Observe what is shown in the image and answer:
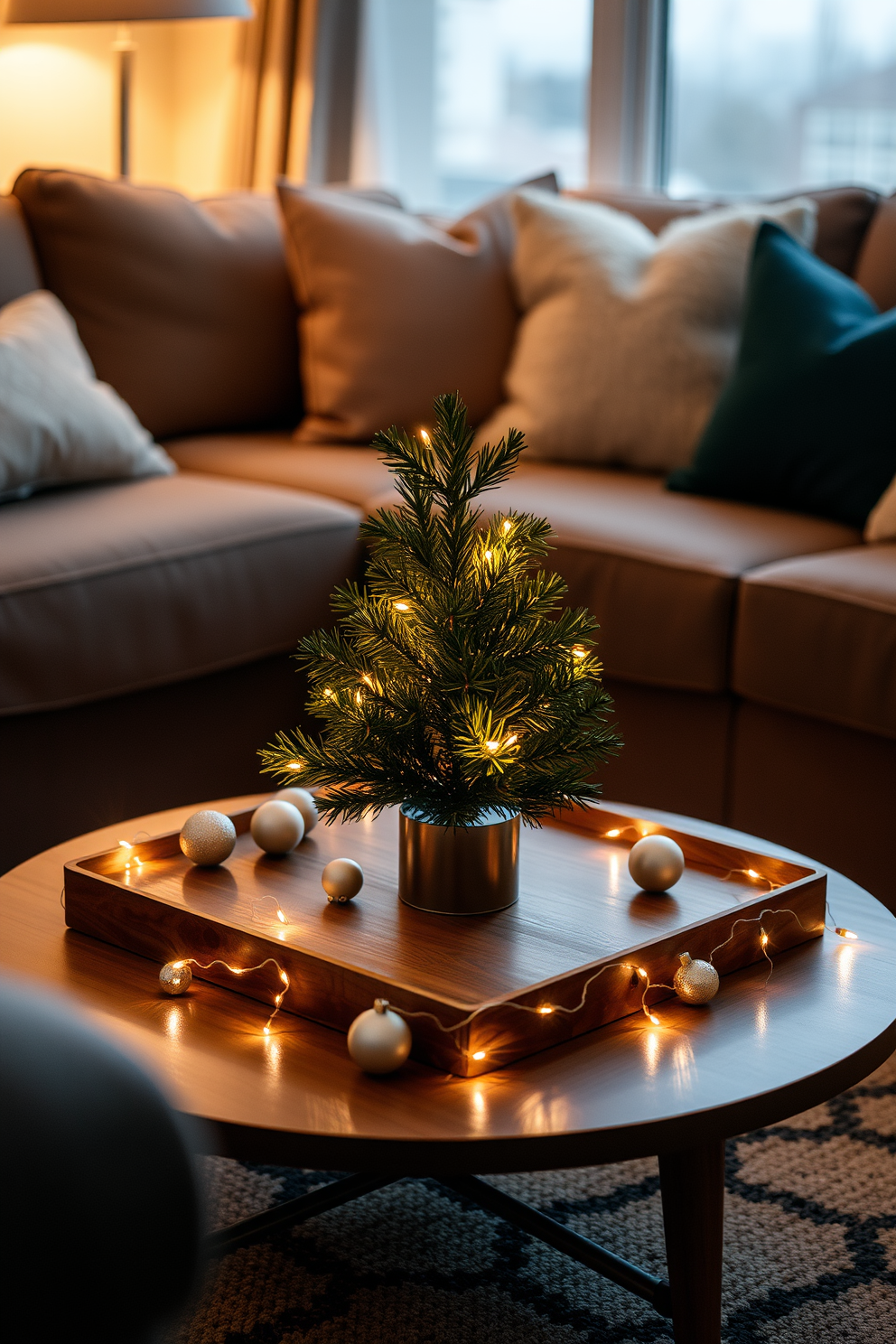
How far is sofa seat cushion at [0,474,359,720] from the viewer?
1830 millimetres

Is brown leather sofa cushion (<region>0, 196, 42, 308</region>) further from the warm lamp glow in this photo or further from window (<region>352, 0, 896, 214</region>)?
window (<region>352, 0, 896, 214</region>)

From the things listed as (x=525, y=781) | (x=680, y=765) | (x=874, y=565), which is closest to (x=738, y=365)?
(x=874, y=565)

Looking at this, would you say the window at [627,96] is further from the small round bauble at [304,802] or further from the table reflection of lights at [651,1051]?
→ the table reflection of lights at [651,1051]

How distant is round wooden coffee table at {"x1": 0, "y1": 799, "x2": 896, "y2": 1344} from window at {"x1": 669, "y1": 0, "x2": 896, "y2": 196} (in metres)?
2.48

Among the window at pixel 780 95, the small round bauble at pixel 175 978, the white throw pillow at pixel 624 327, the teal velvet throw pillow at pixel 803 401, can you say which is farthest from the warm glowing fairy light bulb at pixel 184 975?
the window at pixel 780 95

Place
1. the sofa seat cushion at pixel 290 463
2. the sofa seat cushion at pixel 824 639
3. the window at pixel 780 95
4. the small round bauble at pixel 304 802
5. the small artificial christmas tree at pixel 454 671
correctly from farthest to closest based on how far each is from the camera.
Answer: the window at pixel 780 95 < the sofa seat cushion at pixel 290 463 < the sofa seat cushion at pixel 824 639 < the small round bauble at pixel 304 802 < the small artificial christmas tree at pixel 454 671

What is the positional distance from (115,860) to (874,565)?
3.92 ft

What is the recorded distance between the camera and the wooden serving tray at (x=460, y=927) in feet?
3.11

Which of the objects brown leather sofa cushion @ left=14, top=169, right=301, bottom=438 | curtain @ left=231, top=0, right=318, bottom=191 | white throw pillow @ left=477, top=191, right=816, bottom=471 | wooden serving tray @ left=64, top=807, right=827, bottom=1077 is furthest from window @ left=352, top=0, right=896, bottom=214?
wooden serving tray @ left=64, top=807, right=827, bottom=1077

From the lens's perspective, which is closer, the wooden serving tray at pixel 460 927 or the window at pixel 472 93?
the wooden serving tray at pixel 460 927

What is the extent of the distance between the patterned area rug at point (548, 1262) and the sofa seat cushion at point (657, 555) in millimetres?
756

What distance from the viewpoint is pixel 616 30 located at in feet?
11.1

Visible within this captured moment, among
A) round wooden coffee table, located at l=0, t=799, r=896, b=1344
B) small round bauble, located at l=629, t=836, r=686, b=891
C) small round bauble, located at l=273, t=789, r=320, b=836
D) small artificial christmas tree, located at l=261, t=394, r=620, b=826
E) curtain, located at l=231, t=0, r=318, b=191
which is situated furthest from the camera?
curtain, located at l=231, t=0, r=318, b=191

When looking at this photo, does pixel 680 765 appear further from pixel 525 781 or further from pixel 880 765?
pixel 525 781
